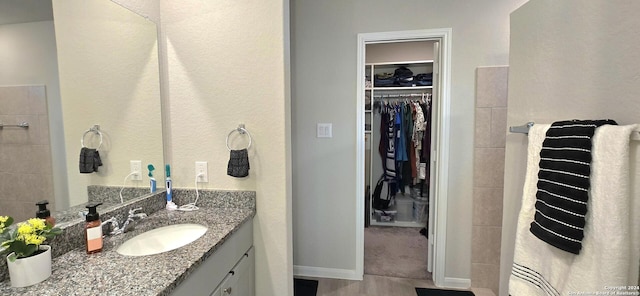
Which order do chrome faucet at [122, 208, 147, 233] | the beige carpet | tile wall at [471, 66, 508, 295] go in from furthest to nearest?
the beige carpet → tile wall at [471, 66, 508, 295] → chrome faucet at [122, 208, 147, 233]

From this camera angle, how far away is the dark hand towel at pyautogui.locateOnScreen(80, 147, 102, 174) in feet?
3.91

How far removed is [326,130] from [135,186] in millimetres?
1402

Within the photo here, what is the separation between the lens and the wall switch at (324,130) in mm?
2301

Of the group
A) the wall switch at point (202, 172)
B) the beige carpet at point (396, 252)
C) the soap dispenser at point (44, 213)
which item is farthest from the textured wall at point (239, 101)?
the beige carpet at point (396, 252)

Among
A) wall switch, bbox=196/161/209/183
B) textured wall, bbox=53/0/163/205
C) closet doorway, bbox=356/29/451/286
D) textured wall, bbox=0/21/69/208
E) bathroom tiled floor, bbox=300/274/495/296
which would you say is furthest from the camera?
closet doorway, bbox=356/29/451/286

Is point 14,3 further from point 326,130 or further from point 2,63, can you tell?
point 326,130

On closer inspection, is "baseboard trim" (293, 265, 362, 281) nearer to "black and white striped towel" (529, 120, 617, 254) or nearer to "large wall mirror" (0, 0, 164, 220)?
"large wall mirror" (0, 0, 164, 220)

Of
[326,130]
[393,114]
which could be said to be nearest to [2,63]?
[326,130]

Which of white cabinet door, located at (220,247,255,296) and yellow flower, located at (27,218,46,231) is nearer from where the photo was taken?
yellow flower, located at (27,218,46,231)

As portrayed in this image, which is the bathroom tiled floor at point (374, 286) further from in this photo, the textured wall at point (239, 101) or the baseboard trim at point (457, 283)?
the textured wall at point (239, 101)

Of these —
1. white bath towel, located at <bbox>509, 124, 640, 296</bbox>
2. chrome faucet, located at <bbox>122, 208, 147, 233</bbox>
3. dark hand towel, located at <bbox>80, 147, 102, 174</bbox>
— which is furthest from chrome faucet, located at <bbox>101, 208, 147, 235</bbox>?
white bath towel, located at <bbox>509, 124, 640, 296</bbox>

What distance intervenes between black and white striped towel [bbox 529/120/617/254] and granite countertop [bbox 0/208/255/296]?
46.1 inches

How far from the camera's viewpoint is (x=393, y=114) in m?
3.36

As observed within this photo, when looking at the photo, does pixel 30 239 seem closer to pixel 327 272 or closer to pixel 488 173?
pixel 327 272
